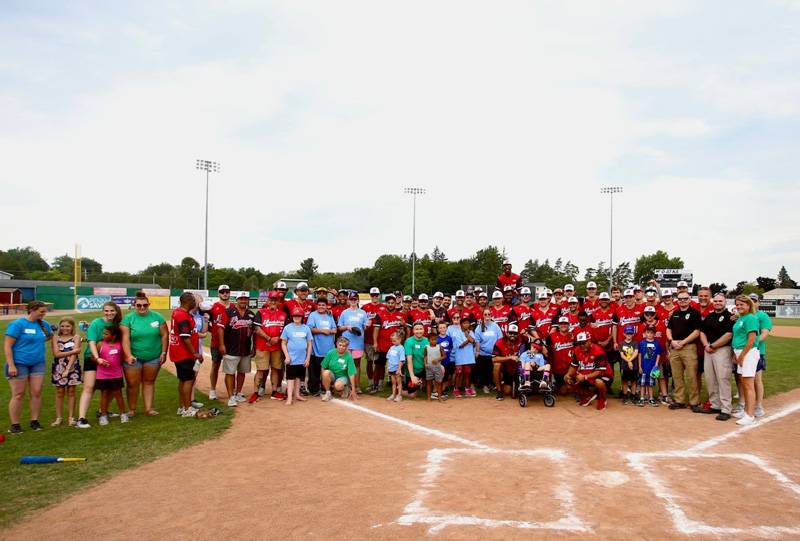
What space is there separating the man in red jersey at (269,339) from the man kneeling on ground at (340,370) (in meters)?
0.83

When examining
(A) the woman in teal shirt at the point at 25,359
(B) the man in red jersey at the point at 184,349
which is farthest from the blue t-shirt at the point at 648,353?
(A) the woman in teal shirt at the point at 25,359

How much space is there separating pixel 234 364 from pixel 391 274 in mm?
80228

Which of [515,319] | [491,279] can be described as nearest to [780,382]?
[515,319]

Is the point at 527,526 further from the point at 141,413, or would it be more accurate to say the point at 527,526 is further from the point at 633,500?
the point at 141,413

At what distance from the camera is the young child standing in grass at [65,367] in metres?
7.22

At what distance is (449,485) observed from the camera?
489cm

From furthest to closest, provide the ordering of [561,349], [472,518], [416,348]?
[416,348] < [561,349] < [472,518]

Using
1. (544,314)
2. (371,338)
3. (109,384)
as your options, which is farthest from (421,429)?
(109,384)

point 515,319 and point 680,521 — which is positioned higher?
point 515,319

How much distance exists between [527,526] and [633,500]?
1.20 metres

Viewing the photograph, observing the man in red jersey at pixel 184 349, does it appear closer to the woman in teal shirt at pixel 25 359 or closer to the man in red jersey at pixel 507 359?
the woman in teal shirt at pixel 25 359

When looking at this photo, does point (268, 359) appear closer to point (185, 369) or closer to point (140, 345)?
point (185, 369)

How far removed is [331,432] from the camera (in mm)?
6930

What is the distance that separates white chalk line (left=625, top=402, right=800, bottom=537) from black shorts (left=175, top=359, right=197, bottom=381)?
623 cm
